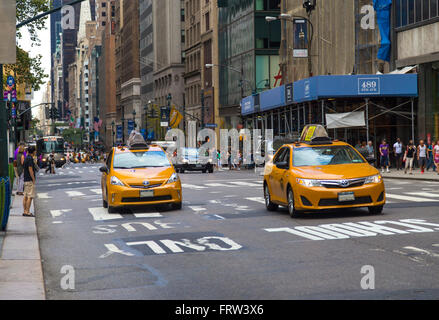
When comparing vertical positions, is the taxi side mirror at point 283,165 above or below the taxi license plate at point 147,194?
above

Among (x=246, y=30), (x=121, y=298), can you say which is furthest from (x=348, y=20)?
(x=121, y=298)

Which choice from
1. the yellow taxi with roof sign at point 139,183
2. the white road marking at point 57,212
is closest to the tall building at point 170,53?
the white road marking at point 57,212

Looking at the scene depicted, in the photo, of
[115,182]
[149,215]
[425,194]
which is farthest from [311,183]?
[425,194]

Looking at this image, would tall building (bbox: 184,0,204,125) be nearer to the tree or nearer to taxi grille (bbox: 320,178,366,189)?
the tree

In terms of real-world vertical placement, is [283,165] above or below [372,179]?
above

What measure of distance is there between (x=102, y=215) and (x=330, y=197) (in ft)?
19.8

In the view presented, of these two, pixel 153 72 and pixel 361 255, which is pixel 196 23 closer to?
pixel 153 72

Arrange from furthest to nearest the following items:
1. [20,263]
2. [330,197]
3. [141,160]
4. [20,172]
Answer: [20,172]
[141,160]
[330,197]
[20,263]

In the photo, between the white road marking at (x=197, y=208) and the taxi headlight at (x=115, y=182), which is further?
the white road marking at (x=197, y=208)

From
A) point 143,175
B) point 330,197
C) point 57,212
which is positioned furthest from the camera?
point 57,212

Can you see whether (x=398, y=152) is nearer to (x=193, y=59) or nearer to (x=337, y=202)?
(x=337, y=202)

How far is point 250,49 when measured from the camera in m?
80.8

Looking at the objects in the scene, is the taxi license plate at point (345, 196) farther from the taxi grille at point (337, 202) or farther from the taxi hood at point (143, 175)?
the taxi hood at point (143, 175)

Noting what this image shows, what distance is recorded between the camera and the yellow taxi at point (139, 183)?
1950 cm
